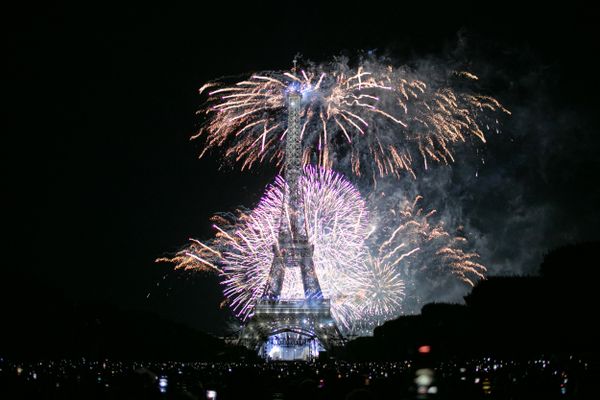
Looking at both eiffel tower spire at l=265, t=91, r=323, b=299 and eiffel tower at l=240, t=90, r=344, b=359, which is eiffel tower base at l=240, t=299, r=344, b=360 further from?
eiffel tower spire at l=265, t=91, r=323, b=299

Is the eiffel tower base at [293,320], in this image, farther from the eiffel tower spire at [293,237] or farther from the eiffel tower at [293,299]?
the eiffel tower spire at [293,237]

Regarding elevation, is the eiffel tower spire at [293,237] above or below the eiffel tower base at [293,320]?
above

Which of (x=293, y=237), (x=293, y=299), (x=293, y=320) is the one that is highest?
(x=293, y=237)

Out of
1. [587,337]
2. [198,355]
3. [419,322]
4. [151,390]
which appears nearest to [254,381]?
[151,390]

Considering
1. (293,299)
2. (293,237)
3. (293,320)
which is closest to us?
(293,237)

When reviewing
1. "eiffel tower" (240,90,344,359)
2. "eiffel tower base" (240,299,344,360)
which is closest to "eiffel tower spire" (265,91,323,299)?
"eiffel tower" (240,90,344,359)

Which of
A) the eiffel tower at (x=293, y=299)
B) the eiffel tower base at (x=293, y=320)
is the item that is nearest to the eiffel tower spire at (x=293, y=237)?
the eiffel tower at (x=293, y=299)

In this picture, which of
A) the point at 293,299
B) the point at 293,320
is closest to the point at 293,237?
the point at 293,299

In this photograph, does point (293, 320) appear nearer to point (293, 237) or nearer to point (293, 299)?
point (293, 299)

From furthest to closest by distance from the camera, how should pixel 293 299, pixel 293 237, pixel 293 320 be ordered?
1. pixel 293 299
2. pixel 293 320
3. pixel 293 237

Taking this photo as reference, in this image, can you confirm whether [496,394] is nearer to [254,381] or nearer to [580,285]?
[254,381]
